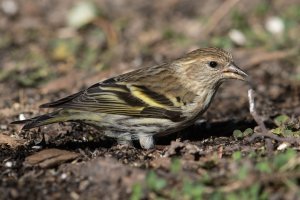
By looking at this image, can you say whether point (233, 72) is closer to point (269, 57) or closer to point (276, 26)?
point (269, 57)

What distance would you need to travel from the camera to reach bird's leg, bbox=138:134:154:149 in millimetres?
4910

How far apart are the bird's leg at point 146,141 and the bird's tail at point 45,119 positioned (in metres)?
0.60

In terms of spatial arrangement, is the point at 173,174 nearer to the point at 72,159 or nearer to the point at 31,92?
the point at 72,159

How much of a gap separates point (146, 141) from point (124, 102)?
339mm

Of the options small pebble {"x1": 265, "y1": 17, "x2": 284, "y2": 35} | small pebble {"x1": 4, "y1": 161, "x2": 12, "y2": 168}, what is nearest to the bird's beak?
small pebble {"x1": 4, "y1": 161, "x2": 12, "y2": 168}

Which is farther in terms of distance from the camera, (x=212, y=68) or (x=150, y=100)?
(x=212, y=68)

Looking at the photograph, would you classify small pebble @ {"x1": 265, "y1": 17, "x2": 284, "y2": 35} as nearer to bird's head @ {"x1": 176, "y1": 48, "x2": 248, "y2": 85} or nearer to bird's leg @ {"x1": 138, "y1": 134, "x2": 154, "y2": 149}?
bird's head @ {"x1": 176, "y1": 48, "x2": 248, "y2": 85}

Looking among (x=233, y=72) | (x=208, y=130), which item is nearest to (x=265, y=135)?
(x=233, y=72)

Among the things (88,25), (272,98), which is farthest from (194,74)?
(88,25)

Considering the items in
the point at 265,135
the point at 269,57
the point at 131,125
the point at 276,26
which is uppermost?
the point at 276,26

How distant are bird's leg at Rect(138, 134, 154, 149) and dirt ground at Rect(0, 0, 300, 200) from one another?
0.05 metres

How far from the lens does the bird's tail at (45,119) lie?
14.8 ft

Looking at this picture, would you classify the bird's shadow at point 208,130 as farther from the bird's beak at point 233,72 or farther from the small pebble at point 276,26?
the small pebble at point 276,26

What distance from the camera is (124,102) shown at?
193 inches
